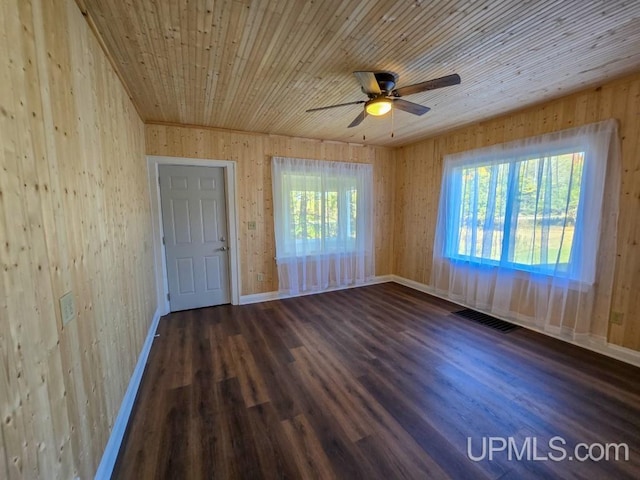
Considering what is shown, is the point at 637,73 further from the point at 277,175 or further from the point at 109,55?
the point at 109,55

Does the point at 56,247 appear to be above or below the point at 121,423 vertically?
above

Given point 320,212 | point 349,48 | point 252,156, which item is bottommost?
point 320,212

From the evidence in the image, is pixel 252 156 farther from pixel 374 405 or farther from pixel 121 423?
pixel 374 405

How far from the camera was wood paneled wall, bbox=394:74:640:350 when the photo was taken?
2445 mm

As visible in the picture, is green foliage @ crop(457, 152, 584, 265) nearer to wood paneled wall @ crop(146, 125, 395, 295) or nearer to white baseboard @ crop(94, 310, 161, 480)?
wood paneled wall @ crop(146, 125, 395, 295)

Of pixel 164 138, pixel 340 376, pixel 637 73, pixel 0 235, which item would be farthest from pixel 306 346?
pixel 637 73

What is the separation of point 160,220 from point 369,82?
3.15 meters

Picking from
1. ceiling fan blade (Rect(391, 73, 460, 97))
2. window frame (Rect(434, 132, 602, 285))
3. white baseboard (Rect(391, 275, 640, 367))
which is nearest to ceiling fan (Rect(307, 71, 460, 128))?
ceiling fan blade (Rect(391, 73, 460, 97))

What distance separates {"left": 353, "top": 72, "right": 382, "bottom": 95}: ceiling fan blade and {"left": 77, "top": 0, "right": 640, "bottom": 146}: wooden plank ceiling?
0.14 meters

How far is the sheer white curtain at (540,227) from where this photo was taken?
2.63 metres

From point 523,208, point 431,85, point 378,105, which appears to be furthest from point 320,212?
point 523,208

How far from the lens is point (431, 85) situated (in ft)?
6.81

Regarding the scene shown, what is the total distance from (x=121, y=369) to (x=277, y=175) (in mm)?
3058

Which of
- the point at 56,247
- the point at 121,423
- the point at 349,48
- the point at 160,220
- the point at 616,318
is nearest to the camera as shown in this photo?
the point at 56,247
